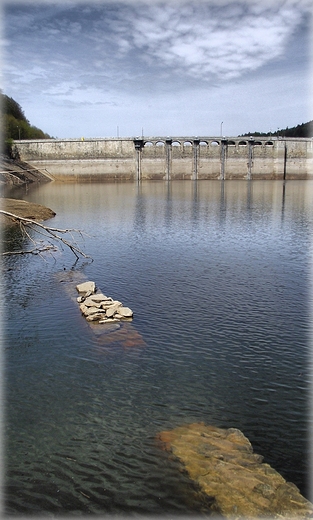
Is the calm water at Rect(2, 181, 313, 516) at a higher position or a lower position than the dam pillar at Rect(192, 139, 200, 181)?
lower

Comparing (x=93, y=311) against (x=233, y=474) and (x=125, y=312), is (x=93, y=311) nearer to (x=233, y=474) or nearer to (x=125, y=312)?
(x=125, y=312)

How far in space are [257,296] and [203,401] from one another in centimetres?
868

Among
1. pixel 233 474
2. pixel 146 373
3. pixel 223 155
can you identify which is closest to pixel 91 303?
pixel 146 373

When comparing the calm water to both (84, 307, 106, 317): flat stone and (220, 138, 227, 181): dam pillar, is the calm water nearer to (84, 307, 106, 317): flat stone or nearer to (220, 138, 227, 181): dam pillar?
(84, 307, 106, 317): flat stone

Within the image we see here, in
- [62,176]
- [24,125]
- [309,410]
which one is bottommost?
[309,410]

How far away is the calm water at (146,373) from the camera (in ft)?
28.2

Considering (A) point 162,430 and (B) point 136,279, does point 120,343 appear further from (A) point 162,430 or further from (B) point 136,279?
(B) point 136,279

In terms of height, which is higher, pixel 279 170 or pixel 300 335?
pixel 279 170

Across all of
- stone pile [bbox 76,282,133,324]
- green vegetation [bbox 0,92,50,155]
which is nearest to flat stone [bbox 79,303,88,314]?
stone pile [bbox 76,282,133,324]

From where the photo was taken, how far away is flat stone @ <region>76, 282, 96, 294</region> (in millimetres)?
19469

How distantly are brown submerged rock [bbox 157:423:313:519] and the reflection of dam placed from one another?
101734mm

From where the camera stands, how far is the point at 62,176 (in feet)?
363

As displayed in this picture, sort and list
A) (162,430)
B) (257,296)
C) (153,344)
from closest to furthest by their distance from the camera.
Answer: (162,430), (153,344), (257,296)

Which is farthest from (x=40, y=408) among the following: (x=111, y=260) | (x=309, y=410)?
(x=111, y=260)
